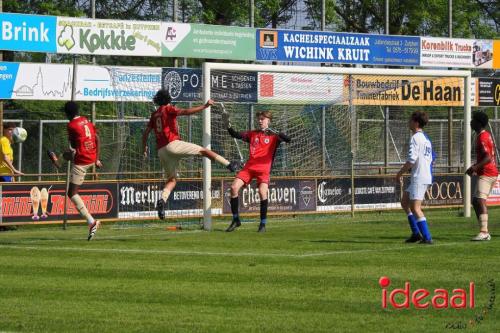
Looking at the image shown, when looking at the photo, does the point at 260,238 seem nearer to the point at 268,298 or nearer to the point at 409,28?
the point at 268,298

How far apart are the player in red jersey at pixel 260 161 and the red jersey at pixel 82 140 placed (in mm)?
3255

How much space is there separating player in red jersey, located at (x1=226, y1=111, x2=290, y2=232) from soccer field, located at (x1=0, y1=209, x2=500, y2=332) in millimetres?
469

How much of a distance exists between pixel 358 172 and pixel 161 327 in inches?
781

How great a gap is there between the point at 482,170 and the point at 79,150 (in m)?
6.66

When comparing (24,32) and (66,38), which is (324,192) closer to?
(66,38)

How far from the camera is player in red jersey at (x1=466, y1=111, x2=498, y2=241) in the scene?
1873 cm

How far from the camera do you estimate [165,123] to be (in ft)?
64.7

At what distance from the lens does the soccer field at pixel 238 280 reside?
10172 millimetres

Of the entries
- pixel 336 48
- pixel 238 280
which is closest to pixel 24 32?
pixel 336 48

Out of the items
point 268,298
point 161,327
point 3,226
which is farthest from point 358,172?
point 161,327

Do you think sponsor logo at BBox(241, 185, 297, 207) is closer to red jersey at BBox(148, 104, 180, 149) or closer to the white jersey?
red jersey at BBox(148, 104, 180, 149)

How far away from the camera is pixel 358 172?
29375mm

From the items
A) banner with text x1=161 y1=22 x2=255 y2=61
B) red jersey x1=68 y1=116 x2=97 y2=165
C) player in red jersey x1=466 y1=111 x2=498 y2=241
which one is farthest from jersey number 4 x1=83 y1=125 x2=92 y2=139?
banner with text x1=161 y1=22 x2=255 y2=61

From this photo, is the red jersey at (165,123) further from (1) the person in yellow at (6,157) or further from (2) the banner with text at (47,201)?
(1) the person in yellow at (6,157)
